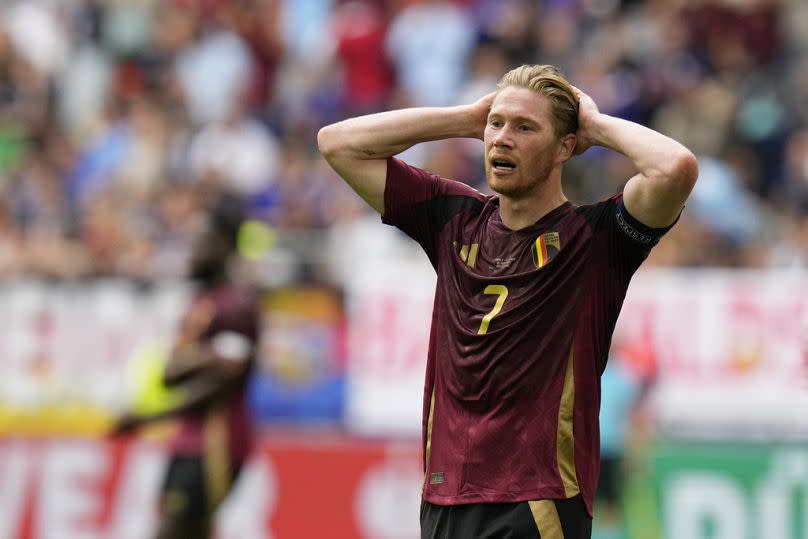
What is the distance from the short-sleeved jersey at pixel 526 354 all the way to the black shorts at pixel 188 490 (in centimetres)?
446

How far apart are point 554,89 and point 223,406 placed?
196 inches

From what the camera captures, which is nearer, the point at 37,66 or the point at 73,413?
the point at 73,413

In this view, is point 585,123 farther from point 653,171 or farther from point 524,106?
point 653,171

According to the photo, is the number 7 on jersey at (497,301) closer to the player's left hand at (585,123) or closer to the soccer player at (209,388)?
the player's left hand at (585,123)

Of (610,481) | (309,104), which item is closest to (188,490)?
(610,481)

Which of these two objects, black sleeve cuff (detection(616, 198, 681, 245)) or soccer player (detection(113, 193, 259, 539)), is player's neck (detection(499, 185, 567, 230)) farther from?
soccer player (detection(113, 193, 259, 539))

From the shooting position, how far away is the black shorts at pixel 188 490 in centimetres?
950

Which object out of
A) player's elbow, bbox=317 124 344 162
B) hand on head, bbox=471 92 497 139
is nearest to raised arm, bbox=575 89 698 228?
hand on head, bbox=471 92 497 139

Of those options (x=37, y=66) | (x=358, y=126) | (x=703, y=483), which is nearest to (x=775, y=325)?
(x=703, y=483)

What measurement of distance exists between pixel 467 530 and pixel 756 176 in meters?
10.7

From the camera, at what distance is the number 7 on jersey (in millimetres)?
5195

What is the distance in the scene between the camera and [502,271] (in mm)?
5254

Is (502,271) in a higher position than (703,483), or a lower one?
higher

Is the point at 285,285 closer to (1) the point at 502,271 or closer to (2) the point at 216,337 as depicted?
(2) the point at 216,337
